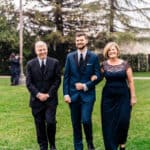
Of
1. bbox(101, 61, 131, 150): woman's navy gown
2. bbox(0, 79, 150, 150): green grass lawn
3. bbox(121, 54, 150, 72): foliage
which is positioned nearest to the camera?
bbox(101, 61, 131, 150): woman's navy gown

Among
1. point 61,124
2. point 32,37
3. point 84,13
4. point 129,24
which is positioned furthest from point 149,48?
point 61,124

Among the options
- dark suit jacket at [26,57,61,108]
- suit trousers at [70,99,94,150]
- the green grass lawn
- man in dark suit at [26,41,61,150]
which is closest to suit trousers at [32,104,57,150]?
man in dark suit at [26,41,61,150]

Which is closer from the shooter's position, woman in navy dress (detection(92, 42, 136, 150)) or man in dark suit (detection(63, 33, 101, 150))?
woman in navy dress (detection(92, 42, 136, 150))

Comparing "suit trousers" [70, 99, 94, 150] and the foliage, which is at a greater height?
"suit trousers" [70, 99, 94, 150]

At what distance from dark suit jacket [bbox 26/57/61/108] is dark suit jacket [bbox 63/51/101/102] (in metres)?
0.27

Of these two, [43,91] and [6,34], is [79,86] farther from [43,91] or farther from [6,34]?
[6,34]

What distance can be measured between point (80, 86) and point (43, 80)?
2.37 feet

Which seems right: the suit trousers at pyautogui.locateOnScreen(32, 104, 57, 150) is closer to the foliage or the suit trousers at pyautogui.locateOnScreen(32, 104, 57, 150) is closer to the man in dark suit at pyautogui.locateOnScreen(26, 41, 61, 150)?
the man in dark suit at pyautogui.locateOnScreen(26, 41, 61, 150)

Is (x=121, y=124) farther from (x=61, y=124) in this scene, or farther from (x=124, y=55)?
(x=124, y=55)

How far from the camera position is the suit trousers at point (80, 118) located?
916 centimetres

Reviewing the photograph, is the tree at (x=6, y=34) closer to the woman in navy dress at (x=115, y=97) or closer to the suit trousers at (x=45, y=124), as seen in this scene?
the suit trousers at (x=45, y=124)

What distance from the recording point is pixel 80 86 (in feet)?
30.1

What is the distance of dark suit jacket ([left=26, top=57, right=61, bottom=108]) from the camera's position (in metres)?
9.45

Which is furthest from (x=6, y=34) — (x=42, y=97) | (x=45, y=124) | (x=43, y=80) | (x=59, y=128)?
(x=42, y=97)
